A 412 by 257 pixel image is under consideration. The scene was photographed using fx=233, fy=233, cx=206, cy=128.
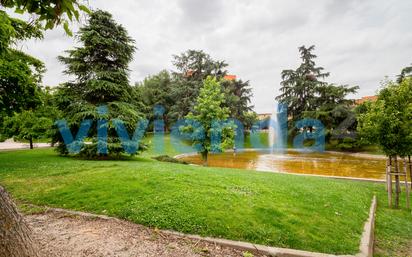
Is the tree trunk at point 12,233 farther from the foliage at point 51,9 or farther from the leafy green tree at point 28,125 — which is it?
the leafy green tree at point 28,125

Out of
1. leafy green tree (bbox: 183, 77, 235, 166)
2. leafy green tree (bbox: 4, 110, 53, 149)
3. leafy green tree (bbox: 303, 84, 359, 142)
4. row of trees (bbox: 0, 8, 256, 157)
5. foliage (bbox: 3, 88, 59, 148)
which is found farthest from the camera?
leafy green tree (bbox: 303, 84, 359, 142)

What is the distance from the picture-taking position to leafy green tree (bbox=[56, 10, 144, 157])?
1291 centimetres

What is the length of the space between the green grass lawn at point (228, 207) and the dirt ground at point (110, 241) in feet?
0.90

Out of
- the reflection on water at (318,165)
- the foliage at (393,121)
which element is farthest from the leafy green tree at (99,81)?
the foliage at (393,121)

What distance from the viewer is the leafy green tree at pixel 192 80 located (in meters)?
32.8

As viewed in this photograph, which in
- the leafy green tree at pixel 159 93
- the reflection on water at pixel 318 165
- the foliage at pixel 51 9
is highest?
the leafy green tree at pixel 159 93

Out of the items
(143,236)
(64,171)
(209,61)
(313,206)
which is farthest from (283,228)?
(209,61)

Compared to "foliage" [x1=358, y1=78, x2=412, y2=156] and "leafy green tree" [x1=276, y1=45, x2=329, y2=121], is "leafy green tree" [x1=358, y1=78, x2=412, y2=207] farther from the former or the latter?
"leafy green tree" [x1=276, y1=45, x2=329, y2=121]

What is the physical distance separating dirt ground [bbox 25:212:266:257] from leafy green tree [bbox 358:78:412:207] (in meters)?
5.70

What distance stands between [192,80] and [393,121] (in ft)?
98.2

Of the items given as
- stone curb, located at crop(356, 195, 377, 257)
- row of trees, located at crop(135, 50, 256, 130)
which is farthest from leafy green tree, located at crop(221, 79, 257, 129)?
stone curb, located at crop(356, 195, 377, 257)

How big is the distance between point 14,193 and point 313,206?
→ 7297 mm

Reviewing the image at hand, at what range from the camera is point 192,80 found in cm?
3459

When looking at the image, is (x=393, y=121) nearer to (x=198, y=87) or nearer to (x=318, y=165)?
(x=318, y=165)
